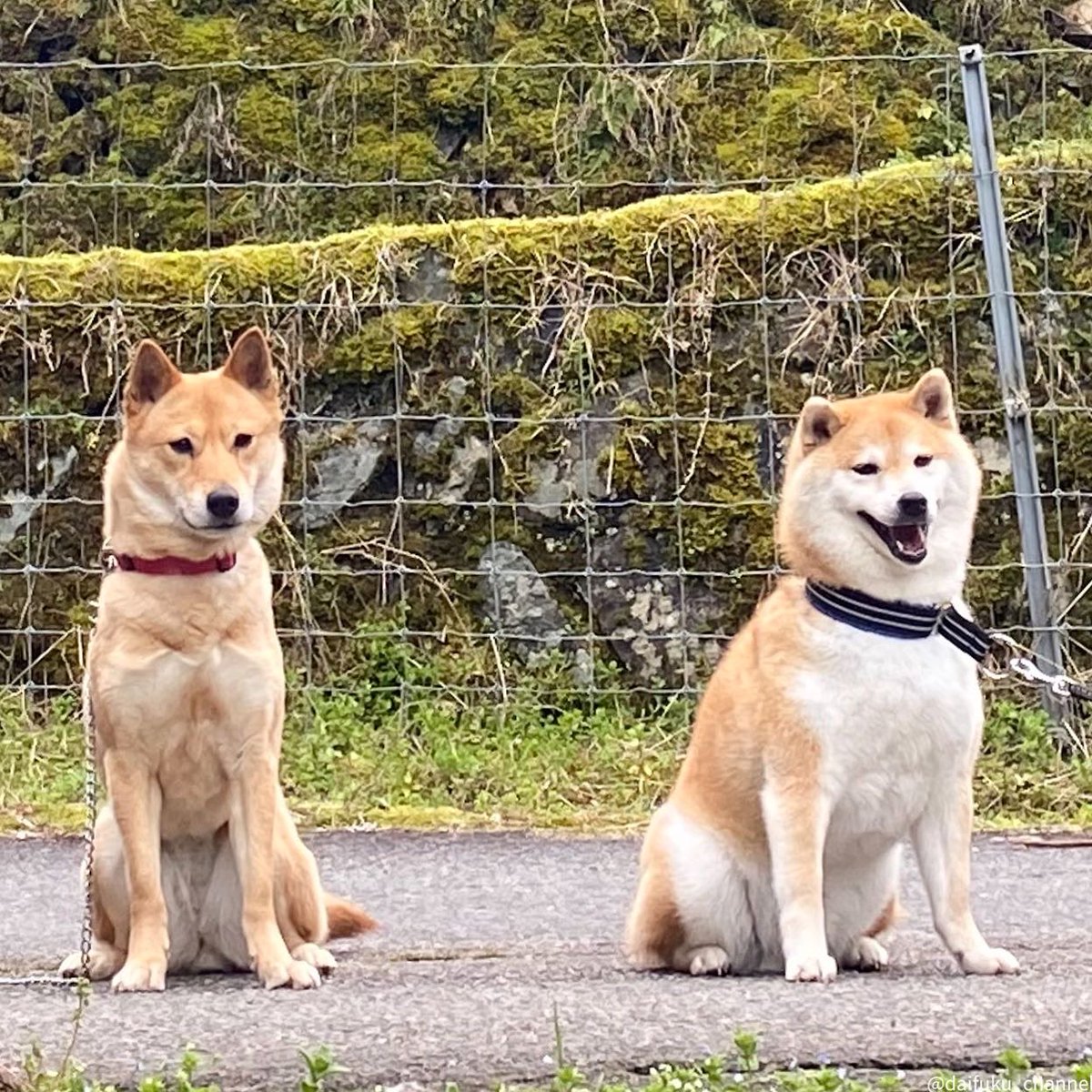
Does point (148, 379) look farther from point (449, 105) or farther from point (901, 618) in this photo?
point (449, 105)

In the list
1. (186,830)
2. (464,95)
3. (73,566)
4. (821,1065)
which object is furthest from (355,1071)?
(464,95)

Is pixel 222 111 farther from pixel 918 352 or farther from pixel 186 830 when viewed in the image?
pixel 186 830

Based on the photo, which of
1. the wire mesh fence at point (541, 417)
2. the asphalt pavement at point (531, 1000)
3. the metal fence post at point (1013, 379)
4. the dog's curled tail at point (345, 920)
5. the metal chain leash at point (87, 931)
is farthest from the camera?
the wire mesh fence at point (541, 417)

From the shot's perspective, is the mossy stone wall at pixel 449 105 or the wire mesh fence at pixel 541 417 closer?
the wire mesh fence at pixel 541 417

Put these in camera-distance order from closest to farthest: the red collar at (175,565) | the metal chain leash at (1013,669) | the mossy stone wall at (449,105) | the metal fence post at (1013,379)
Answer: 1. the red collar at (175,565)
2. the metal chain leash at (1013,669)
3. the metal fence post at (1013,379)
4. the mossy stone wall at (449,105)

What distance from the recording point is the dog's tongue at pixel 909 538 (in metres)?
4.47

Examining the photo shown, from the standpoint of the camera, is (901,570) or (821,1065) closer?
(821,1065)

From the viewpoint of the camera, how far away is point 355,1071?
3.31 m

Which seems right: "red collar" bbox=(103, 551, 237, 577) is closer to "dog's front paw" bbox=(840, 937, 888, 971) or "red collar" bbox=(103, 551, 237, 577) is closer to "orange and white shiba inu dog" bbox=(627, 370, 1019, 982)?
"orange and white shiba inu dog" bbox=(627, 370, 1019, 982)

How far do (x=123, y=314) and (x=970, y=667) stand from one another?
4063 mm

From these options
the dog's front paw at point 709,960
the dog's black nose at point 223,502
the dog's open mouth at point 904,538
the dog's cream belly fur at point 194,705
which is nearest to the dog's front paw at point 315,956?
the dog's cream belly fur at point 194,705

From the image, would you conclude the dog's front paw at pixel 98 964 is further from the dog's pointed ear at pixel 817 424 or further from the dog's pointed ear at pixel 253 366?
the dog's pointed ear at pixel 817 424

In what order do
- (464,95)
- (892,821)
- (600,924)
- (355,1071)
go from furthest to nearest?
(464,95) → (600,924) → (892,821) → (355,1071)

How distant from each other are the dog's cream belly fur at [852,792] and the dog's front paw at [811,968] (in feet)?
0.70
